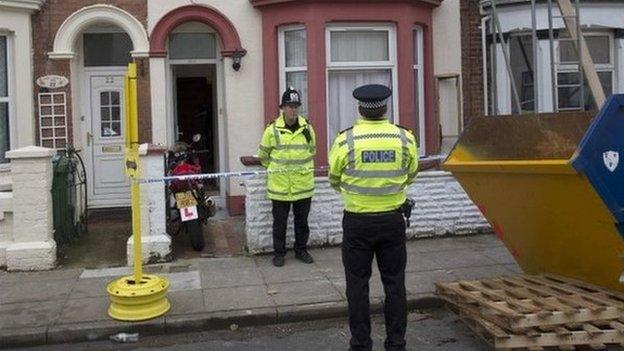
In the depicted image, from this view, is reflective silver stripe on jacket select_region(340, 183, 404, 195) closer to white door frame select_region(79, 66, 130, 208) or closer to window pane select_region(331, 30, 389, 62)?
window pane select_region(331, 30, 389, 62)

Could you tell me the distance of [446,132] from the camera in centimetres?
1112

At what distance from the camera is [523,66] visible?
1095 cm

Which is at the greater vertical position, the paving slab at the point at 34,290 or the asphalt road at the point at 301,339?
the paving slab at the point at 34,290

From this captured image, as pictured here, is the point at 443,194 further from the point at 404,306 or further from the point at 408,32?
the point at 404,306

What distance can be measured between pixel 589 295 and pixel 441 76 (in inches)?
230

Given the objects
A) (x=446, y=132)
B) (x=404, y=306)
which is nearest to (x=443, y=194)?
(x=446, y=132)

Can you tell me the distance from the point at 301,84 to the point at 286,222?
298 cm

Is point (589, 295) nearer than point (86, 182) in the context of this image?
Yes

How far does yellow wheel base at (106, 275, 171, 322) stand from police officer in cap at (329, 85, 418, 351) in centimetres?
183

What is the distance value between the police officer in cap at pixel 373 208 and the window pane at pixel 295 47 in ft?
17.0

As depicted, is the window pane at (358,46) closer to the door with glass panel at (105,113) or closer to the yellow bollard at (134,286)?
the door with glass panel at (105,113)

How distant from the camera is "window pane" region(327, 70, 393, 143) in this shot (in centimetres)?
1015

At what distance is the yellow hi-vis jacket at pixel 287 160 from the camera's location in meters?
7.66

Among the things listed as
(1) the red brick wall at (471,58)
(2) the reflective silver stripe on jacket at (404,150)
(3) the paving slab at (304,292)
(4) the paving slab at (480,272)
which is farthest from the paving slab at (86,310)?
(1) the red brick wall at (471,58)
